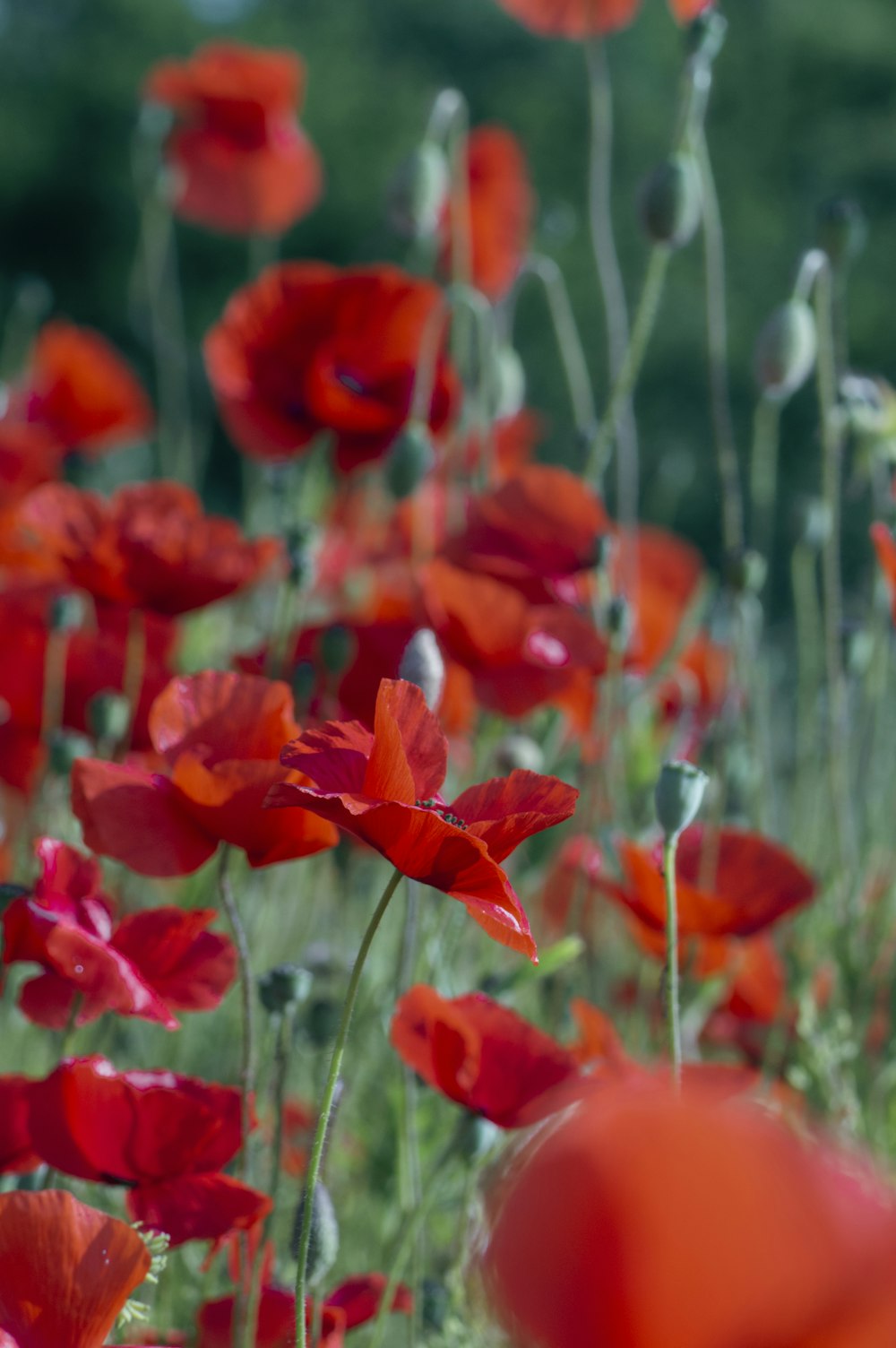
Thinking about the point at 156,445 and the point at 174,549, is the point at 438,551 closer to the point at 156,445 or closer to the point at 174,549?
the point at 174,549

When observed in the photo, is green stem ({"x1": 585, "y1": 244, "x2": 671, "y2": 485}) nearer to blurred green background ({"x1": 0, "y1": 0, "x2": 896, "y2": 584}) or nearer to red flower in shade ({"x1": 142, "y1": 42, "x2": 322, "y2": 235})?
red flower in shade ({"x1": 142, "y1": 42, "x2": 322, "y2": 235})

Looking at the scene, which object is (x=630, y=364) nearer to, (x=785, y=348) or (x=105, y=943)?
(x=785, y=348)

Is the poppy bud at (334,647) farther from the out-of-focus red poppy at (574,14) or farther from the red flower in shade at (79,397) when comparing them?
the red flower in shade at (79,397)

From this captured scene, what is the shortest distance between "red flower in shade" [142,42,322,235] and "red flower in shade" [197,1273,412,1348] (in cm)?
135

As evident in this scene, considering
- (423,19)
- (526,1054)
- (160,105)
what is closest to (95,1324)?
(526,1054)

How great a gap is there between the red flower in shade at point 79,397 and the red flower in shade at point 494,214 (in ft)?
1.12

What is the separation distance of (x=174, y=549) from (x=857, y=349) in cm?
532

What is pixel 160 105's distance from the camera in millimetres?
1706

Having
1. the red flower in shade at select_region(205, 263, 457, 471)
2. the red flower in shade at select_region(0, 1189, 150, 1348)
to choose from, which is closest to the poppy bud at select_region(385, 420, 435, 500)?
the red flower in shade at select_region(205, 263, 457, 471)

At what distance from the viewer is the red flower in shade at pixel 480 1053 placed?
521mm

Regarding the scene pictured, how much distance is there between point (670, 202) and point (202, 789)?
47cm

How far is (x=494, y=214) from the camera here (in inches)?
63.1

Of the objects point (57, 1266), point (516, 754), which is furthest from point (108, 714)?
point (57, 1266)

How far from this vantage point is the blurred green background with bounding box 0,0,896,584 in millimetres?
5895
